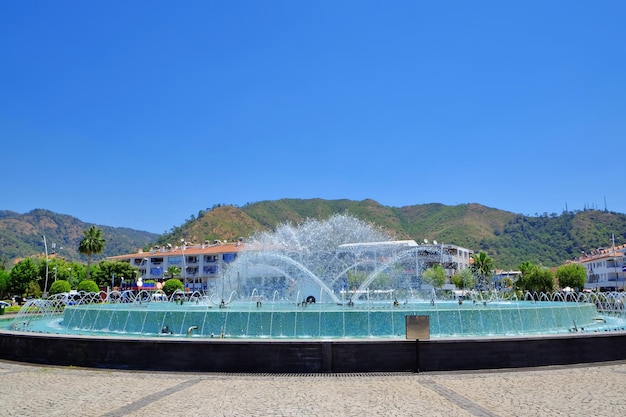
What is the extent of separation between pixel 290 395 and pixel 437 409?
2.68 m

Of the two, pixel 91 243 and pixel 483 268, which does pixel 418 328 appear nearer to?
pixel 91 243

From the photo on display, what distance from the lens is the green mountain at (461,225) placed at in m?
146

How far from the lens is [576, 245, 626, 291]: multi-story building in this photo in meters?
84.7

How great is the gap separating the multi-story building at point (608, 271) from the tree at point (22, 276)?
8930cm

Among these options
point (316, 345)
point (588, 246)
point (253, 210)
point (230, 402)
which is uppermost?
point (253, 210)

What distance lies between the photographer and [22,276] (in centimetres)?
7106

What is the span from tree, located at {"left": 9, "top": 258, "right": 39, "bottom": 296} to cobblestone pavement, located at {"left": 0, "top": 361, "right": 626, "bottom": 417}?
6841 cm

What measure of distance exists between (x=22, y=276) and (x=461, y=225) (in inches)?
5445

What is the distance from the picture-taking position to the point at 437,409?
320 inches

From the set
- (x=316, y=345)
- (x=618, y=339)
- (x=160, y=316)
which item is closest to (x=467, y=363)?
(x=316, y=345)

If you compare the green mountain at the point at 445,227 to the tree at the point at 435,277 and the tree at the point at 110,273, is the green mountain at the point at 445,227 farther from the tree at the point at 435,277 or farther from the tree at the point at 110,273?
the tree at the point at 435,277

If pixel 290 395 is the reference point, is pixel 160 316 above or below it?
above

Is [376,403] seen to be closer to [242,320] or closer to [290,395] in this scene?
[290,395]

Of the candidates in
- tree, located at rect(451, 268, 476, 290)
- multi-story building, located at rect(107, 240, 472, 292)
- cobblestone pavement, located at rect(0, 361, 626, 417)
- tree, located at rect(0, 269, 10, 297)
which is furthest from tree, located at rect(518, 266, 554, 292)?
tree, located at rect(0, 269, 10, 297)
